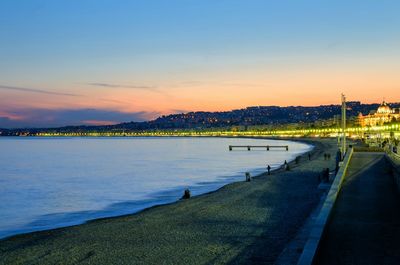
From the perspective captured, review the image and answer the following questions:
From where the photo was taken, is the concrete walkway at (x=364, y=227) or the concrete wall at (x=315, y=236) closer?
the concrete wall at (x=315, y=236)

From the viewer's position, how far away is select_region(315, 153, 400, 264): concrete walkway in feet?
32.4

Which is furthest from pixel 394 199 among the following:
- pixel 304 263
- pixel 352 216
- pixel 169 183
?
pixel 169 183

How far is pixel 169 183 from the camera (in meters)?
46.7

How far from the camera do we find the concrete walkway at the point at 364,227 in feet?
32.4

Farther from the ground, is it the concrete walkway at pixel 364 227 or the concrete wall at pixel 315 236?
the concrete wall at pixel 315 236

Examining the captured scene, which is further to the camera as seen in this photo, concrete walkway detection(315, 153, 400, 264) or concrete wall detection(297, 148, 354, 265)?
concrete walkway detection(315, 153, 400, 264)

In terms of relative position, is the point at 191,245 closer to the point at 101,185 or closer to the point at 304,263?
the point at 304,263

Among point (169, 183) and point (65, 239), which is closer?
point (65, 239)

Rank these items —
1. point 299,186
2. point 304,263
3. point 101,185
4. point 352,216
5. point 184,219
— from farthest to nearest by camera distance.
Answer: point 101,185
point 299,186
point 184,219
point 352,216
point 304,263

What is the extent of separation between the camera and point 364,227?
12562mm

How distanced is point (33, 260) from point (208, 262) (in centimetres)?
526

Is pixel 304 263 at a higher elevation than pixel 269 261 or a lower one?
higher

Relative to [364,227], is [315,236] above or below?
above

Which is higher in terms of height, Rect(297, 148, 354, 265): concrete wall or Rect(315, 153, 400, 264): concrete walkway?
Rect(297, 148, 354, 265): concrete wall
